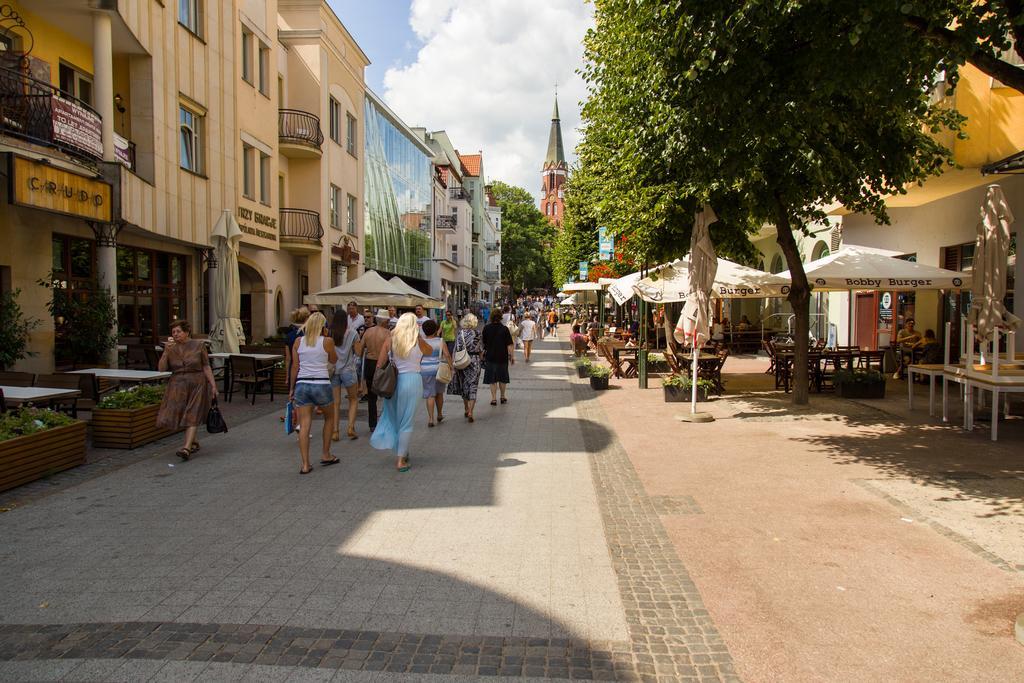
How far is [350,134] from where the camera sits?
2877cm

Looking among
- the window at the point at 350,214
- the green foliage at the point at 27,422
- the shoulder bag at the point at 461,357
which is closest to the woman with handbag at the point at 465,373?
the shoulder bag at the point at 461,357

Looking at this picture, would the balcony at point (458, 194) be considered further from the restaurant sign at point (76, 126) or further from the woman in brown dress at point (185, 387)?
the woman in brown dress at point (185, 387)

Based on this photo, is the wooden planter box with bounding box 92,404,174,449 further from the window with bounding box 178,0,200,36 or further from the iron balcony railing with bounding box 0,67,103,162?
the window with bounding box 178,0,200,36

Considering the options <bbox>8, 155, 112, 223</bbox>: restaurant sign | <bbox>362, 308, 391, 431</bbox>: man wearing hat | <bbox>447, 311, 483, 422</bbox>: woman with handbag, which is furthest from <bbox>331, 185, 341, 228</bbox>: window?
<bbox>362, 308, 391, 431</bbox>: man wearing hat

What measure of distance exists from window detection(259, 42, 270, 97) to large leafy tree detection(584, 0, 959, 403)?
11.6 m

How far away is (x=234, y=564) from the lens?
15.8ft

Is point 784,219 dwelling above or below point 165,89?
below

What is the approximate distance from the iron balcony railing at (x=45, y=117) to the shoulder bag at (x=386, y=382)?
6456 millimetres

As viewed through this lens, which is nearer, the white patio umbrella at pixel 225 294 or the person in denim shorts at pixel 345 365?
the person in denim shorts at pixel 345 365

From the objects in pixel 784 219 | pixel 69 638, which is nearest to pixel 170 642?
pixel 69 638

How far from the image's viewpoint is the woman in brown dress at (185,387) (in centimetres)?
817

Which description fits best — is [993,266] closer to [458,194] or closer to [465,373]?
[465,373]

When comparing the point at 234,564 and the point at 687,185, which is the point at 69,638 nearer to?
the point at 234,564

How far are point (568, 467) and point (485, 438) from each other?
1979 millimetres
